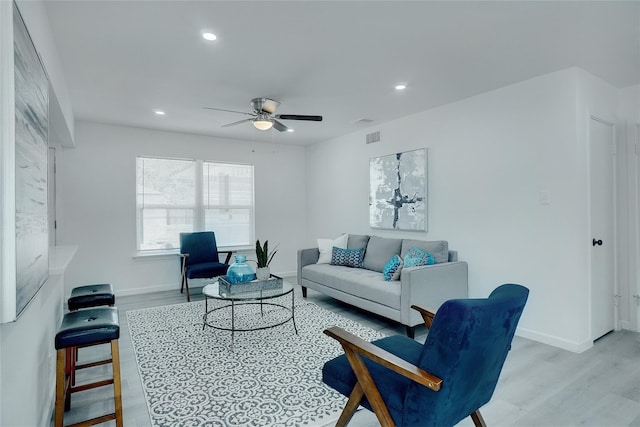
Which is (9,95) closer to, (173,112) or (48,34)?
(48,34)

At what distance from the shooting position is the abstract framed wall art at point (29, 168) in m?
1.19

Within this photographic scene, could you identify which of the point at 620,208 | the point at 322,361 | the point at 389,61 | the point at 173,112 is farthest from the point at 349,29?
the point at 620,208

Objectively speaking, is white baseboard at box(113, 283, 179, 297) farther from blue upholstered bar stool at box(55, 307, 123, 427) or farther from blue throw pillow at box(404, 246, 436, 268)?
blue throw pillow at box(404, 246, 436, 268)

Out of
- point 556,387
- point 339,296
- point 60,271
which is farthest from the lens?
point 339,296

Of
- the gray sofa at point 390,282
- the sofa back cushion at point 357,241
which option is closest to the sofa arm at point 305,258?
the gray sofa at point 390,282

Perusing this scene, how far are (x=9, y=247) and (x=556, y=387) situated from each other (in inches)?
124

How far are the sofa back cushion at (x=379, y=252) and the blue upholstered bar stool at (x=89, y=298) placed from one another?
2.90 metres

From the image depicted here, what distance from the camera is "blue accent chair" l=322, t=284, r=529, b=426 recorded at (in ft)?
4.47

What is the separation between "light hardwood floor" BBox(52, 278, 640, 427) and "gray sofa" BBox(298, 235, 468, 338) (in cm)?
39

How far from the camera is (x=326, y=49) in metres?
2.70

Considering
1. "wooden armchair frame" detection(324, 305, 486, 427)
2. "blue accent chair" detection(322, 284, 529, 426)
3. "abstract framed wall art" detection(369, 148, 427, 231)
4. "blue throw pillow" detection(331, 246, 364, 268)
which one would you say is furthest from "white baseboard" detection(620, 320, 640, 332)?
"wooden armchair frame" detection(324, 305, 486, 427)

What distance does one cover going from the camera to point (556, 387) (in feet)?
8.06

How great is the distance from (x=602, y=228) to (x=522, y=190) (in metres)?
0.81

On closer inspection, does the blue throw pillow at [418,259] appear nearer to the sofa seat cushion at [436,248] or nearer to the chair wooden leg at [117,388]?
the sofa seat cushion at [436,248]
